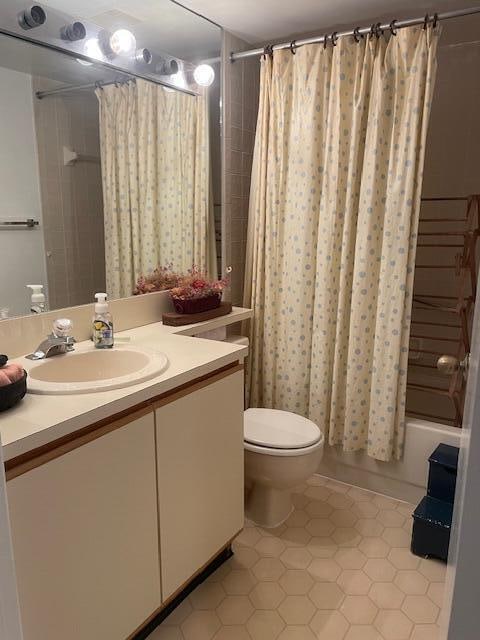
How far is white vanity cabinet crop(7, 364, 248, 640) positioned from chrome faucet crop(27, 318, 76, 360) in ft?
1.41

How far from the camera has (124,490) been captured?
1.35 metres

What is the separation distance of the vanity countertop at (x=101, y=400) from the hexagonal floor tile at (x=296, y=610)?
0.89 m

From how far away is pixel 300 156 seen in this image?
230 cm

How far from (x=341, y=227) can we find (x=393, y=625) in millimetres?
1599

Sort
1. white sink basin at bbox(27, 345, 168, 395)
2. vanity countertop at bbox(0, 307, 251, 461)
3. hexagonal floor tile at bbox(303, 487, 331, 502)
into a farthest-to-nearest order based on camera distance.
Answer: hexagonal floor tile at bbox(303, 487, 331, 502), white sink basin at bbox(27, 345, 168, 395), vanity countertop at bbox(0, 307, 251, 461)

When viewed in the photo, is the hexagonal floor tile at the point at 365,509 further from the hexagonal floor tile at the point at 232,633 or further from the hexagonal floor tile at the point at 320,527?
the hexagonal floor tile at the point at 232,633

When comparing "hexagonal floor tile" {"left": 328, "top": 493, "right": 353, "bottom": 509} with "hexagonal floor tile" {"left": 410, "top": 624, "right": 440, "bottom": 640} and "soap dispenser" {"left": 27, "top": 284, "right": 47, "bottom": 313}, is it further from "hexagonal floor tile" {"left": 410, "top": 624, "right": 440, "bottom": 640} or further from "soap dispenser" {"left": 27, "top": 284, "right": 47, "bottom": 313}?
"soap dispenser" {"left": 27, "top": 284, "right": 47, "bottom": 313}

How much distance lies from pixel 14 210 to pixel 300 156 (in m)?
1.31

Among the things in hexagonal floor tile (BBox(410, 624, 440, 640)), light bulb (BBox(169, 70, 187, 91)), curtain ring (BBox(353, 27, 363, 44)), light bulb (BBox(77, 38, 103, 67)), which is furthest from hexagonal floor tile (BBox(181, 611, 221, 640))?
curtain ring (BBox(353, 27, 363, 44))

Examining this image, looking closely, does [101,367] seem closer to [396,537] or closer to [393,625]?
[393,625]

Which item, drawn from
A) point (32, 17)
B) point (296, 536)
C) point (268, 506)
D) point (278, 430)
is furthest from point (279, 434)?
point (32, 17)

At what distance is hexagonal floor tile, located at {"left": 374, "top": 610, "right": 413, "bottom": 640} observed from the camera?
1619 millimetres

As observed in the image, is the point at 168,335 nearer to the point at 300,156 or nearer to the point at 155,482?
the point at 155,482

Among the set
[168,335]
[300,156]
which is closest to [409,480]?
[168,335]
